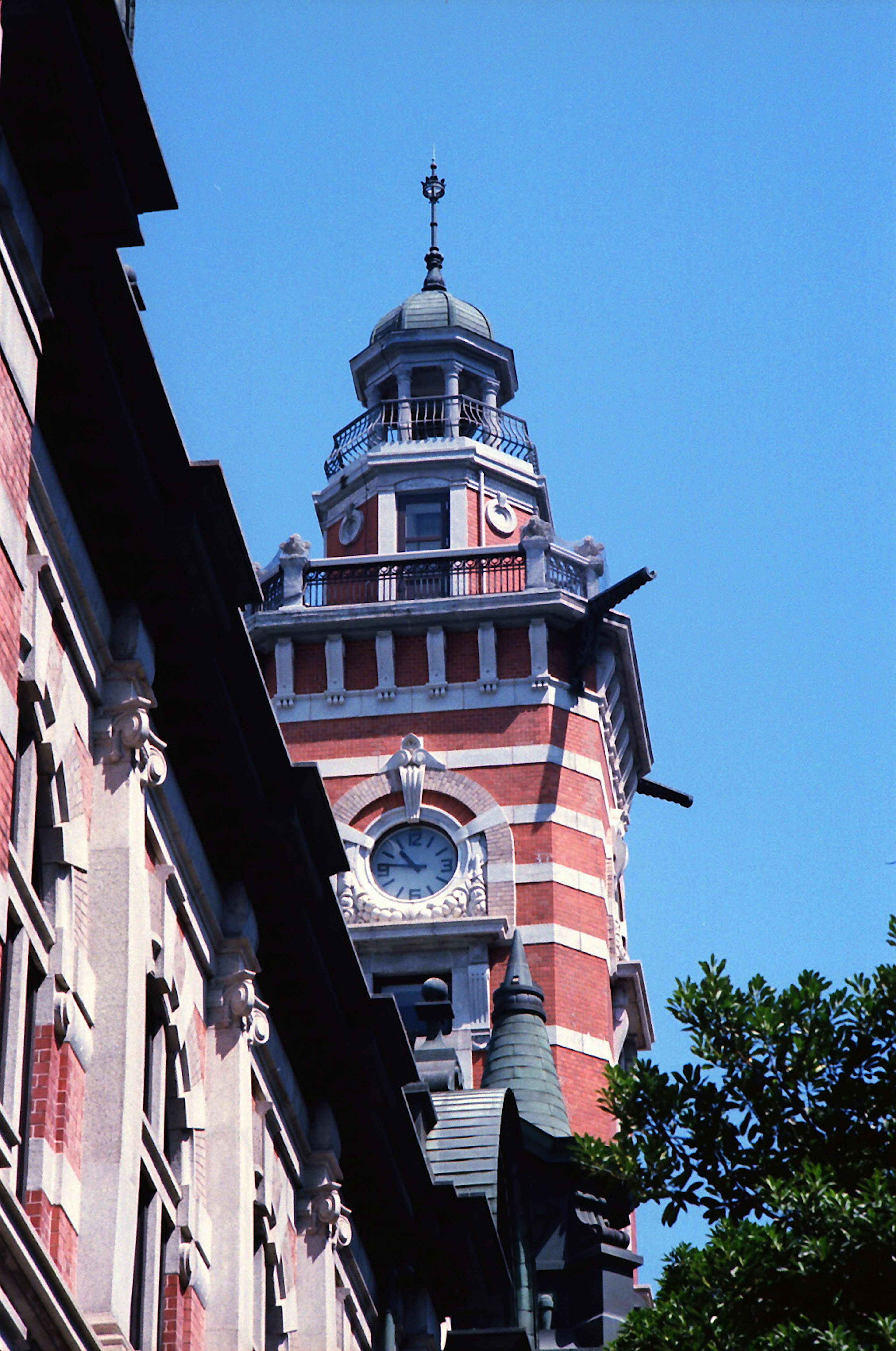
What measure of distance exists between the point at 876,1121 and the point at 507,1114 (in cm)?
Result: 880

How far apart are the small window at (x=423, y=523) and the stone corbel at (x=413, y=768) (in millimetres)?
6411

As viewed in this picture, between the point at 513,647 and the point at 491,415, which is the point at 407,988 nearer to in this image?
the point at 513,647

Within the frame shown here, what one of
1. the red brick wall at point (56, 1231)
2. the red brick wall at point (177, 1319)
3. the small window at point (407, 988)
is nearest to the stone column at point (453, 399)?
the small window at point (407, 988)

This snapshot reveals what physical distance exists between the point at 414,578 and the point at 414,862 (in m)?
6.26

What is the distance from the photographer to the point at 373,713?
45.6 meters

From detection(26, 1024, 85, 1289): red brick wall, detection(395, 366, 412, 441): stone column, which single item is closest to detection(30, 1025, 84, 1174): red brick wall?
detection(26, 1024, 85, 1289): red brick wall

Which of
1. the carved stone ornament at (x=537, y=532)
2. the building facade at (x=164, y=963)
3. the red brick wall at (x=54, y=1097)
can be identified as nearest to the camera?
the building facade at (x=164, y=963)

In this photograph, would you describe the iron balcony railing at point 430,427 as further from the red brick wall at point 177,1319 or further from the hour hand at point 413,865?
the red brick wall at point 177,1319

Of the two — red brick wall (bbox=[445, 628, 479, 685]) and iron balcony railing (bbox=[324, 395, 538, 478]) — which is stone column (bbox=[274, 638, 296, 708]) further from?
iron balcony railing (bbox=[324, 395, 538, 478])

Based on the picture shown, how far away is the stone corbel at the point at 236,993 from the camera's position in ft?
56.7

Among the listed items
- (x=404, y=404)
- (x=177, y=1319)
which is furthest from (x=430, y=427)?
(x=177, y=1319)

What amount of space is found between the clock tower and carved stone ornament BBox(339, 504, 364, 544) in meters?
0.05

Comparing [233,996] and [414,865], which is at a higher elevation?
[414,865]

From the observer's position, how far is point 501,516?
51469 millimetres
